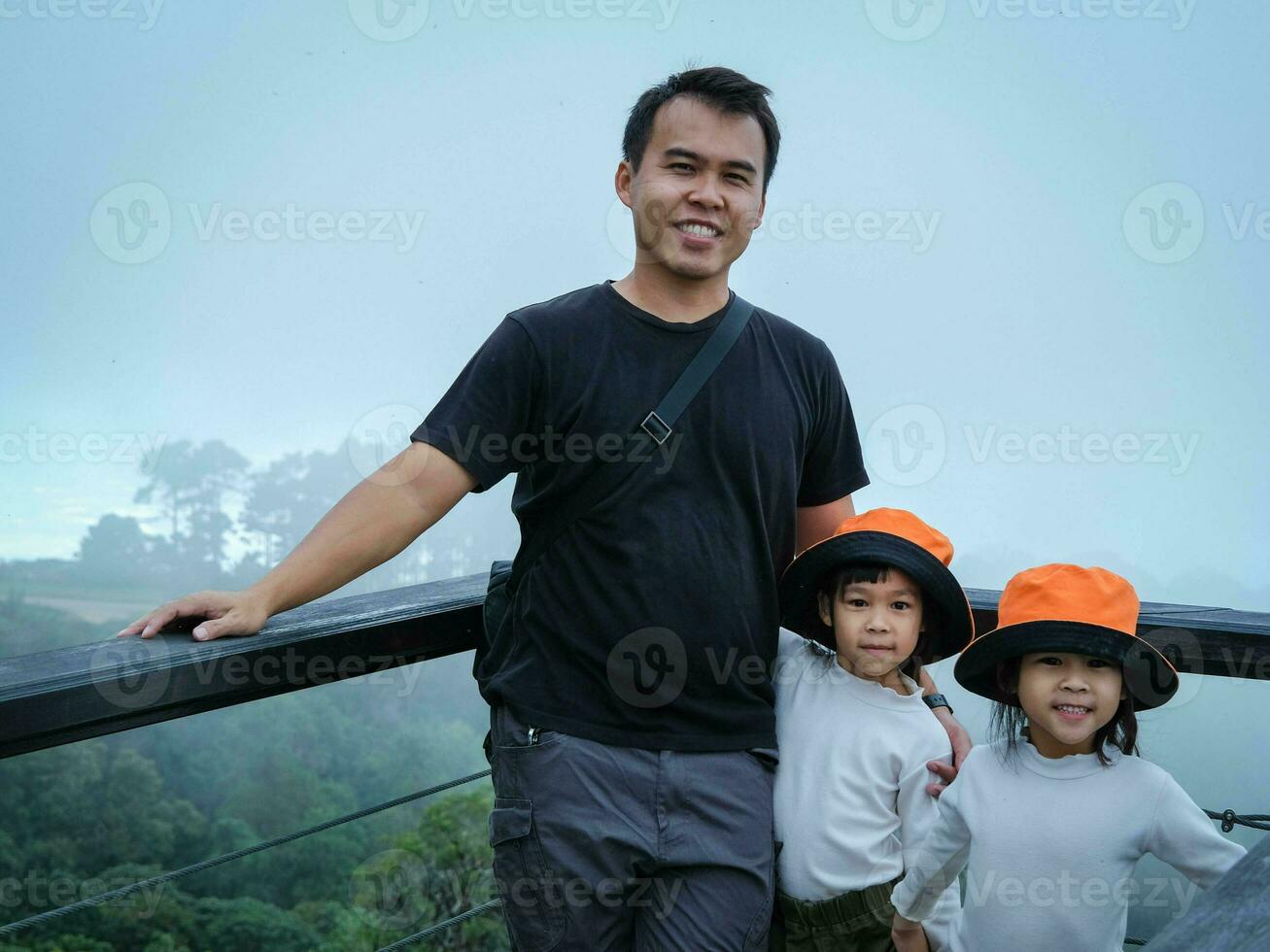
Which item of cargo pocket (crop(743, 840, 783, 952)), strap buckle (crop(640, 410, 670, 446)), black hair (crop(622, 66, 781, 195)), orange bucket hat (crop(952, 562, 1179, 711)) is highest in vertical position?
black hair (crop(622, 66, 781, 195))

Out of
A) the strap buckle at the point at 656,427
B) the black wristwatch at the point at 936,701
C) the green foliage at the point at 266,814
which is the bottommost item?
the green foliage at the point at 266,814

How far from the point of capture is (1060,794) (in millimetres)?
1623

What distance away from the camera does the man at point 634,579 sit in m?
1.69

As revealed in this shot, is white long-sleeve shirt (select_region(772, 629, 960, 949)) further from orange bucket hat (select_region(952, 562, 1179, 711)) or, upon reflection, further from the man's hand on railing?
the man's hand on railing

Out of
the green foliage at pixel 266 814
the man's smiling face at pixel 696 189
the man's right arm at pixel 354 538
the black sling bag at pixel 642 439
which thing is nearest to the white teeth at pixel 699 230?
the man's smiling face at pixel 696 189

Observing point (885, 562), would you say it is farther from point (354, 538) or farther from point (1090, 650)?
point (354, 538)

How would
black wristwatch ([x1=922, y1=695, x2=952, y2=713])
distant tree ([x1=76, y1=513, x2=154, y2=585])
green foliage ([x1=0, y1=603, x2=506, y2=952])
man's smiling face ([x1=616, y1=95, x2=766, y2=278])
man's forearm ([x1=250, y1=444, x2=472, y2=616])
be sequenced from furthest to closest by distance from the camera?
distant tree ([x1=76, y1=513, x2=154, y2=585]), green foliage ([x1=0, y1=603, x2=506, y2=952]), black wristwatch ([x1=922, y1=695, x2=952, y2=713]), man's smiling face ([x1=616, y1=95, x2=766, y2=278]), man's forearm ([x1=250, y1=444, x2=472, y2=616])

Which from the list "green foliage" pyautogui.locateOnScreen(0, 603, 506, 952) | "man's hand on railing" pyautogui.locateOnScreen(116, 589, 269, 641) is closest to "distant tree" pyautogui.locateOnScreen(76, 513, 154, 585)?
"green foliage" pyautogui.locateOnScreen(0, 603, 506, 952)

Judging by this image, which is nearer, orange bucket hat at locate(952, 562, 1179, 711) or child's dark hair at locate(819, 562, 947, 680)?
orange bucket hat at locate(952, 562, 1179, 711)

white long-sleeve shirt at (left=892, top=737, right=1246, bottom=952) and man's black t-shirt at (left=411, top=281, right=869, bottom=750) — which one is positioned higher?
man's black t-shirt at (left=411, top=281, right=869, bottom=750)

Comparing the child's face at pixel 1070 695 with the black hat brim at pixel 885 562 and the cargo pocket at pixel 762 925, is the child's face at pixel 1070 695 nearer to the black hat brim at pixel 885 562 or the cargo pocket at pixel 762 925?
the black hat brim at pixel 885 562

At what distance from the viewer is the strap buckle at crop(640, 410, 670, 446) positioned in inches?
67.4

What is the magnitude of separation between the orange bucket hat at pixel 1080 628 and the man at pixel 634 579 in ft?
0.83

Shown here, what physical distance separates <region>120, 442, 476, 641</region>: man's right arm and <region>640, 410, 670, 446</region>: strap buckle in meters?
0.26
